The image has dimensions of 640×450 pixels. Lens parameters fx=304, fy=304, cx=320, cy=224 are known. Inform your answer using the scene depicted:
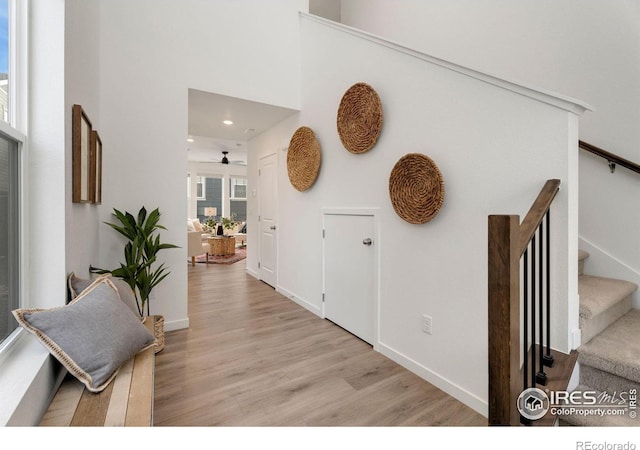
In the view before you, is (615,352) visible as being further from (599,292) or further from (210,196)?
(210,196)

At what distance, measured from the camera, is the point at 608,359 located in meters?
1.46

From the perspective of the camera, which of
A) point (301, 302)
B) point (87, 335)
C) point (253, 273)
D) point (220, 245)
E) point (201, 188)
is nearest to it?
point (87, 335)

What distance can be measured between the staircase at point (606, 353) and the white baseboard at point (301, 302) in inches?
87.5

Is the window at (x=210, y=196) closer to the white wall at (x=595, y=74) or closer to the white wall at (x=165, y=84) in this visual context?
the white wall at (x=165, y=84)

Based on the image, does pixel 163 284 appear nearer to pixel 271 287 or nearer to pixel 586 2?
pixel 271 287

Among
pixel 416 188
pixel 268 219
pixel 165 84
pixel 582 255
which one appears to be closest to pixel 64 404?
pixel 416 188

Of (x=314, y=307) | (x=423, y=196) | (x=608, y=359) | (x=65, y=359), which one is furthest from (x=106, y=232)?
(x=608, y=359)

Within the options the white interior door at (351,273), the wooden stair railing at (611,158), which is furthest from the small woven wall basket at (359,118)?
the wooden stair railing at (611,158)

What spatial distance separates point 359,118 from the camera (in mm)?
2604

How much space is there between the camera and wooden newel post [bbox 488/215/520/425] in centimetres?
100

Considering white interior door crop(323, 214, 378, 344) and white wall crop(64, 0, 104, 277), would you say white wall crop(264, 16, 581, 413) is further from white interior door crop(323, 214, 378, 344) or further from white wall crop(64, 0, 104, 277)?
white wall crop(64, 0, 104, 277)

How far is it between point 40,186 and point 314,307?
259 centimetres

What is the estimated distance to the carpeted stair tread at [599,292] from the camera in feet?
5.27

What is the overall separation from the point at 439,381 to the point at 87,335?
198cm
